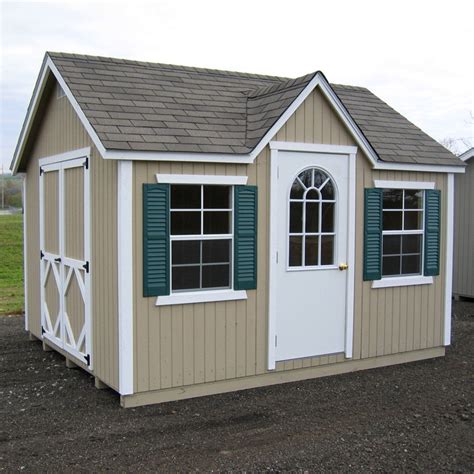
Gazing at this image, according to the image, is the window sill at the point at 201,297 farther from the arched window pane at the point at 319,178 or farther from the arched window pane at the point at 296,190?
the arched window pane at the point at 319,178

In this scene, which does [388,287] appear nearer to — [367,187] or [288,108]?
[367,187]

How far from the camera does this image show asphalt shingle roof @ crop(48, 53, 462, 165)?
6.54 metres

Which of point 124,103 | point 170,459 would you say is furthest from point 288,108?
point 170,459

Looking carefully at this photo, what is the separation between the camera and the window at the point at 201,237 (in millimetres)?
6566

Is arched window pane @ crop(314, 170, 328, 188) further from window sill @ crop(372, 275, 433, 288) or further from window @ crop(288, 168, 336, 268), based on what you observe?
window sill @ crop(372, 275, 433, 288)

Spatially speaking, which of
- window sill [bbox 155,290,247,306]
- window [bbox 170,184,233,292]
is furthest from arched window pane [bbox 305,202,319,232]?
window sill [bbox 155,290,247,306]

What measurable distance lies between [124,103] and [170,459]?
12.1 ft

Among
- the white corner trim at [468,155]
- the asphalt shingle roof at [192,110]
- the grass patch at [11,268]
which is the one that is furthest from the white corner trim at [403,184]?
the grass patch at [11,268]

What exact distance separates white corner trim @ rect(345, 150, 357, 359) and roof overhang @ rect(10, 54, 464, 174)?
1.02 feet

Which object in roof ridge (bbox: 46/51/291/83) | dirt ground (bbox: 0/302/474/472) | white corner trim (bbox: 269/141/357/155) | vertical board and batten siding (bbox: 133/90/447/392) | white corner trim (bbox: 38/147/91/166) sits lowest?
dirt ground (bbox: 0/302/474/472)

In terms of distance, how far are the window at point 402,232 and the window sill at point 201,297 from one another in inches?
84.0

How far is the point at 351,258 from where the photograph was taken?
7621 millimetres

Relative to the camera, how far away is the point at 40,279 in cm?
877

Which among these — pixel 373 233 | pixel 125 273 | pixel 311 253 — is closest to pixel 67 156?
pixel 125 273
